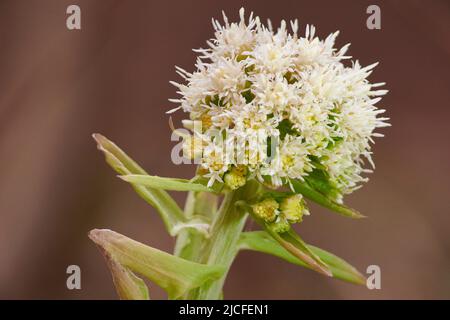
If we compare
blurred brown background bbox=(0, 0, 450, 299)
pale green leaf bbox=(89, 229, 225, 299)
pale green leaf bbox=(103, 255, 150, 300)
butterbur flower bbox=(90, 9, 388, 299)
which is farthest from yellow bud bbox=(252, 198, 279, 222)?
blurred brown background bbox=(0, 0, 450, 299)

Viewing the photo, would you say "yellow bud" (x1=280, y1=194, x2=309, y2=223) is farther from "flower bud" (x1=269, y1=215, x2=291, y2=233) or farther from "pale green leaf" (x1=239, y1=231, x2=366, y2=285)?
"pale green leaf" (x1=239, y1=231, x2=366, y2=285)

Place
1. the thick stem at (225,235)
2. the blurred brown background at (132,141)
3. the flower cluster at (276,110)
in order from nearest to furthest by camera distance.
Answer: the flower cluster at (276,110) < the thick stem at (225,235) < the blurred brown background at (132,141)

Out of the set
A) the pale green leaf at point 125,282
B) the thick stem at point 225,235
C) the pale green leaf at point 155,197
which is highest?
the pale green leaf at point 155,197

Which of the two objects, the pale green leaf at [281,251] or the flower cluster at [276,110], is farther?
the pale green leaf at [281,251]

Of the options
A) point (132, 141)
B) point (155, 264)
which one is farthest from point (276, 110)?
point (132, 141)

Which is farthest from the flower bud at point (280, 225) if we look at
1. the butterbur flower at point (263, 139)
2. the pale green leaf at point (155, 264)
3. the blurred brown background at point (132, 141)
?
the blurred brown background at point (132, 141)

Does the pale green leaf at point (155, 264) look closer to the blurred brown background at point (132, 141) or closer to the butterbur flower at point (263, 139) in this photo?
the butterbur flower at point (263, 139)
